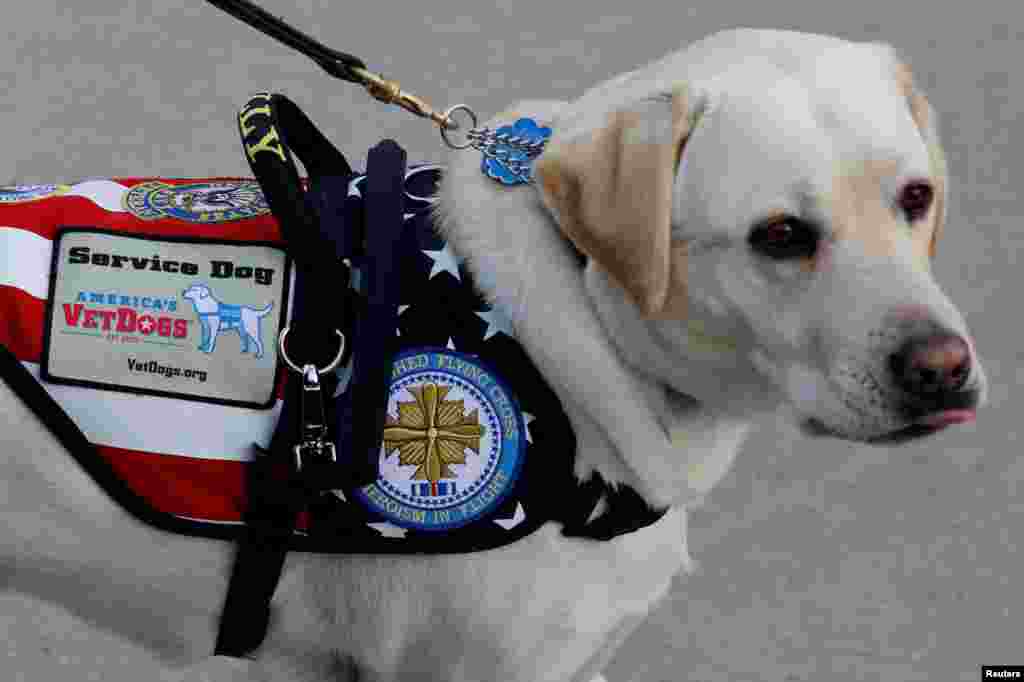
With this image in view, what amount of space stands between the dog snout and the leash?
508 mm

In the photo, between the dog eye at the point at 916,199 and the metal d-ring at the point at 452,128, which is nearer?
the dog eye at the point at 916,199

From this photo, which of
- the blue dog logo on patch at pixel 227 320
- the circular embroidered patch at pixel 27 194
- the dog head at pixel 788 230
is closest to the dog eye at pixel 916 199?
the dog head at pixel 788 230

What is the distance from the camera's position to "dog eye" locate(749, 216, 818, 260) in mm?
1456

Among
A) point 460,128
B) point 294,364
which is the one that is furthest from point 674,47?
point 294,364

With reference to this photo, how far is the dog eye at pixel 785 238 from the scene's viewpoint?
4.78 ft

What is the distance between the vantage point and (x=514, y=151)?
1.66 meters

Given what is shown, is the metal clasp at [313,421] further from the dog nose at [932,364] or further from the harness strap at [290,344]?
the dog nose at [932,364]

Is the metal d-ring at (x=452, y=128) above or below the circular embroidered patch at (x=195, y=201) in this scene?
above

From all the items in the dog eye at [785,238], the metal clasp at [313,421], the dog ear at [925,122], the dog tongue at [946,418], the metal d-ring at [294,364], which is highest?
the dog ear at [925,122]

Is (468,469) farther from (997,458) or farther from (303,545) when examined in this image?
(997,458)

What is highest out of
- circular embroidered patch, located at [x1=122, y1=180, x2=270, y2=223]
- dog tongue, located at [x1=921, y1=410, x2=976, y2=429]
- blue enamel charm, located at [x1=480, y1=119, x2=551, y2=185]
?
blue enamel charm, located at [x1=480, y1=119, x2=551, y2=185]

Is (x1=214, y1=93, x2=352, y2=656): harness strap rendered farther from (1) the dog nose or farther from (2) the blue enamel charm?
(1) the dog nose

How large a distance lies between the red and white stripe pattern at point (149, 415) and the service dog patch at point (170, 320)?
2 cm

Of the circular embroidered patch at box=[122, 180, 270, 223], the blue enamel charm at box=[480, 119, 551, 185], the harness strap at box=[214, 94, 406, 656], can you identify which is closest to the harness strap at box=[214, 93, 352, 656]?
the harness strap at box=[214, 94, 406, 656]
